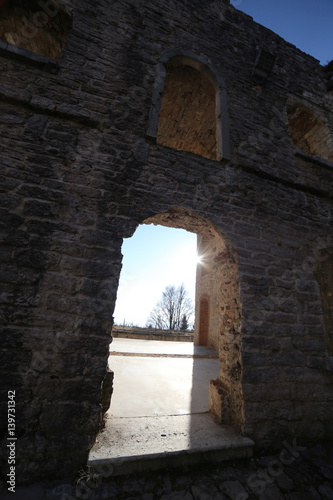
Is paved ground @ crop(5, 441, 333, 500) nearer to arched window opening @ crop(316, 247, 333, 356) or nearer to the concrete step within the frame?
the concrete step

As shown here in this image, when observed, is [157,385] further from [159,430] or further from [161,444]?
[161,444]

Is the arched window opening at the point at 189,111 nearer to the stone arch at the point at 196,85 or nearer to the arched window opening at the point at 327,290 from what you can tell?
the stone arch at the point at 196,85

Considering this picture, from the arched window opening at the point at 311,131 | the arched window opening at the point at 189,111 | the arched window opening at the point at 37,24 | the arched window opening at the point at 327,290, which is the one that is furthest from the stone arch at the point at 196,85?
the arched window opening at the point at 327,290

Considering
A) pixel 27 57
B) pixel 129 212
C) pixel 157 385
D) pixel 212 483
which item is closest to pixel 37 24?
pixel 27 57

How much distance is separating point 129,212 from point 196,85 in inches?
145

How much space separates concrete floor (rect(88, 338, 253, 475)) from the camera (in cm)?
198

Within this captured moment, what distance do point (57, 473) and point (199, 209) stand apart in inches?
122

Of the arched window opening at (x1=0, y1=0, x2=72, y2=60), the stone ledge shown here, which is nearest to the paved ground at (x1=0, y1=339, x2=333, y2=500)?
the stone ledge

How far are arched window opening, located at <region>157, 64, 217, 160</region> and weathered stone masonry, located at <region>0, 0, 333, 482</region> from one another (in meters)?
0.06

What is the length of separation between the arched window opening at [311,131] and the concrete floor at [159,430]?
5594 mm

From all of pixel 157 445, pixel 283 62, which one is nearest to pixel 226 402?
pixel 157 445

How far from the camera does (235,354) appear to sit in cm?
278

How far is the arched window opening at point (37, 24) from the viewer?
3.68m

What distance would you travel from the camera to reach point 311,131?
5.34 m
